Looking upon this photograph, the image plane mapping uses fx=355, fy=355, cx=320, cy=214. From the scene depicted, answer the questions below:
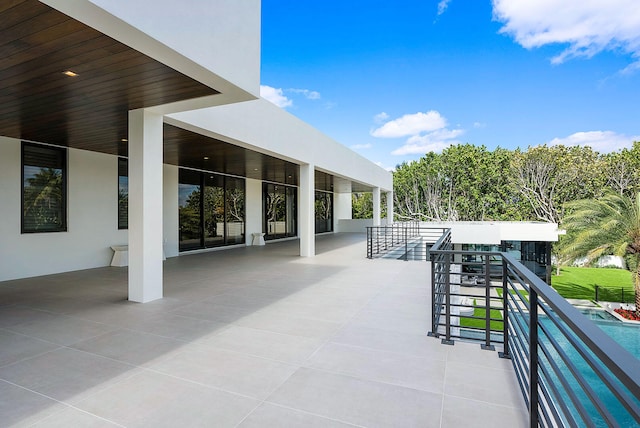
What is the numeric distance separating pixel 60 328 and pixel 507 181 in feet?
99.3

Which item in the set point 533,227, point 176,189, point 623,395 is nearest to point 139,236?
point 623,395

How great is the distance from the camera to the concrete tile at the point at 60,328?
373 centimetres

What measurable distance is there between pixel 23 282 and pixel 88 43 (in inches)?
223

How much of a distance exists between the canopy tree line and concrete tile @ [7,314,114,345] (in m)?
28.7

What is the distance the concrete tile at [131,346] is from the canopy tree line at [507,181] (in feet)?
93.1

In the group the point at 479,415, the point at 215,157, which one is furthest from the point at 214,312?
the point at 215,157

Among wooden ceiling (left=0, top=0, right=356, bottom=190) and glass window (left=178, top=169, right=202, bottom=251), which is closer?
wooden ceiling (left=0, top=0, right=356, bottom=190)

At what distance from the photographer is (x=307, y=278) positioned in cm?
708

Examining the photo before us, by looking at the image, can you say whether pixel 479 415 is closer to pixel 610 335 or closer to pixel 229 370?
pixel 229 370

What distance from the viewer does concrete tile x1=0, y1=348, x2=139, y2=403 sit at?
264 centimetres

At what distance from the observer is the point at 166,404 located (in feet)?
7.98

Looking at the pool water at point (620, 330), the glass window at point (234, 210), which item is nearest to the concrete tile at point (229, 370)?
the glass window at point (234, 210)

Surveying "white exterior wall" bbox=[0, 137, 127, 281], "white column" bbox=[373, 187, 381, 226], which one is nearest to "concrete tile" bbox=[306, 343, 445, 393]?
"white exterior wall" bbox=[0, 137, 127, 281]

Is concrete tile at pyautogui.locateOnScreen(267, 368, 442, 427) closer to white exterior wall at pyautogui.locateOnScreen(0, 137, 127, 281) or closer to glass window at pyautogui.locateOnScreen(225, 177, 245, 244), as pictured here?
white exterior wall at pyautogui.locateOnScreen(0, 137, 127, 281)
